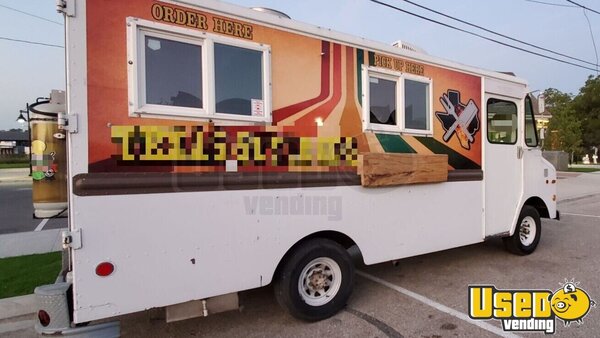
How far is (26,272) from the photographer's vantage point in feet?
16.4

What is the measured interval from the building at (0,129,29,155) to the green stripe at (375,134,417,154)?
60.7m

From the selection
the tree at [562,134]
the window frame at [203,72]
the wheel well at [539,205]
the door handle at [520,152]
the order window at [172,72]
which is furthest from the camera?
the tree at [562,134]

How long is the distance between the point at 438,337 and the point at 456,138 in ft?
8.34

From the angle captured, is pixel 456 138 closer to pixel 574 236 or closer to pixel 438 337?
pixel 438 337

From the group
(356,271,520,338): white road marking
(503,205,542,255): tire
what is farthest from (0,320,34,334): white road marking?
(503,205,542,255): tire

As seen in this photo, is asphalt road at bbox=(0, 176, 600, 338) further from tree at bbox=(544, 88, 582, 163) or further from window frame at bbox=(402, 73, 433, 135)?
tree at bbox=(544, 88, 582, 163)

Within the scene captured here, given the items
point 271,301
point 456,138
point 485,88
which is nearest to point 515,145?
point 485,88

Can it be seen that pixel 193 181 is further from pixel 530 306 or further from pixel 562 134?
pixel 562 134

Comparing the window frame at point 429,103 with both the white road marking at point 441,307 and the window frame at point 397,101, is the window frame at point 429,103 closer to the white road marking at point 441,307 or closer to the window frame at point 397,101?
the window frame at point 397,101

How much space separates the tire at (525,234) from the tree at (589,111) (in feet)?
183

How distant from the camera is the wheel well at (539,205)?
20.0 feet

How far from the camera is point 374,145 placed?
4059mm

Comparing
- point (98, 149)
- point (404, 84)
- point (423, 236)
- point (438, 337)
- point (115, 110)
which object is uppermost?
point (404, 84)

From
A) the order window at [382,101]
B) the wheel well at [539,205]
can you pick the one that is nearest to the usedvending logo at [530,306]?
the wheel well at [539,205]
